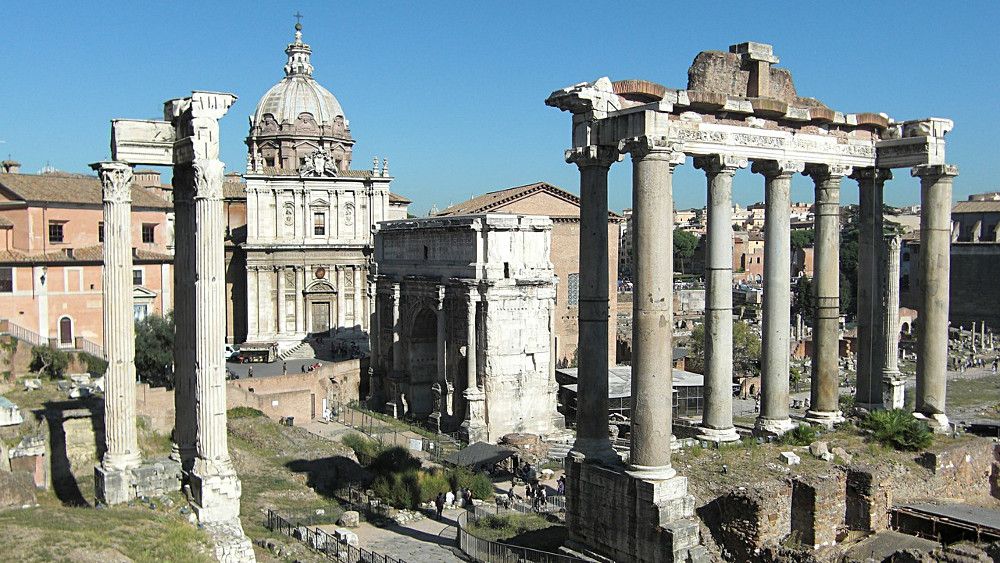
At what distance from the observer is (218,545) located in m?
15.2

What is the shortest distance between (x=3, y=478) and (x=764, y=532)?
1340 cm

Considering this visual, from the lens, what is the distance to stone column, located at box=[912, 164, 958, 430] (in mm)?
18231

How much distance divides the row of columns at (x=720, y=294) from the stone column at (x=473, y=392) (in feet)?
54.2

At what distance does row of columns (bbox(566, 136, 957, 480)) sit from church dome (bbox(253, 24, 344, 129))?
3871 cm

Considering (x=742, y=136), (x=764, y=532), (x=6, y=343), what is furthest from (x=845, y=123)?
(x=6, y=343)

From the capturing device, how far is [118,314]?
16.3 metres

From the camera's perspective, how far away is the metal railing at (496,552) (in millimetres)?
14289

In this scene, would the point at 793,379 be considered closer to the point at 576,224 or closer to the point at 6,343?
the point at 576,224

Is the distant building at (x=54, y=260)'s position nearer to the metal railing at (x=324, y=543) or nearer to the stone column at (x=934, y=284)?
the metal railing at (x=324, y=543)

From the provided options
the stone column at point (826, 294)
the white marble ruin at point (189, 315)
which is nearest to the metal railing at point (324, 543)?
the white marble ruin at point (189, 315)

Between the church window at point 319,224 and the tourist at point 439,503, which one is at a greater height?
the church window at point 319,224

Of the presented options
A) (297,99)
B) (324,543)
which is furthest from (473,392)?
(297,99)

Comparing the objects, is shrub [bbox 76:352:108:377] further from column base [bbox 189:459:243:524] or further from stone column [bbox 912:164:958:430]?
stone column [bbox 912:164:958:430]

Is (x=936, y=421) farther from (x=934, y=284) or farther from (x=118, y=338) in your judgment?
(x=118, y=338)
